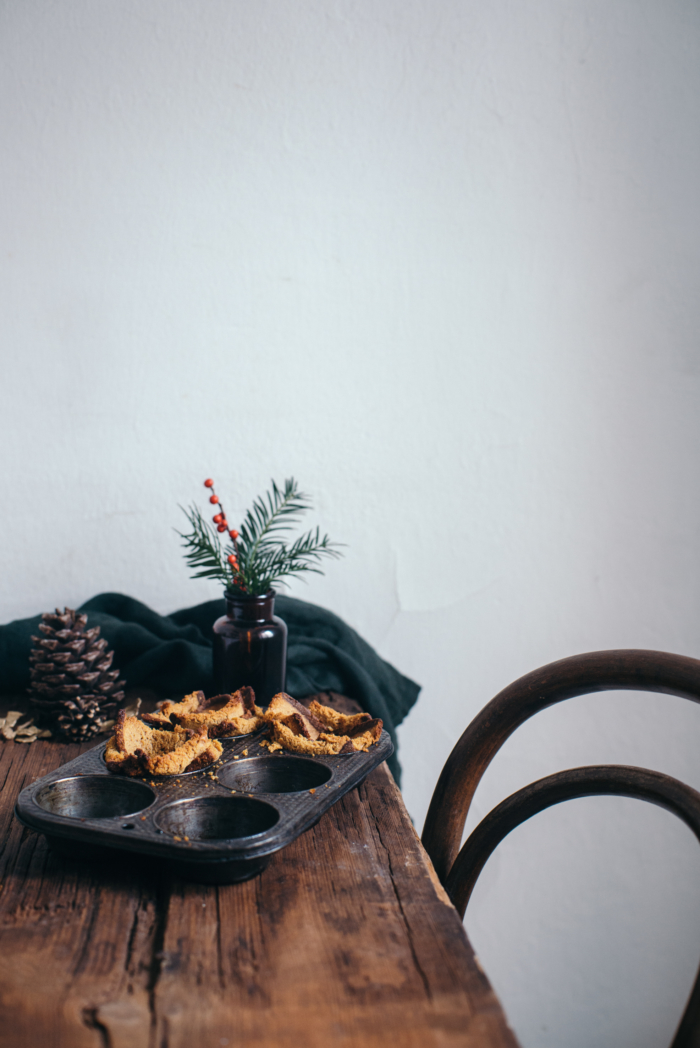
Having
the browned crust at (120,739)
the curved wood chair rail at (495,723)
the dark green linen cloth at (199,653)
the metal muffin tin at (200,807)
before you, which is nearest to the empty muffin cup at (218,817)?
the metal muffin tin at (200,807)

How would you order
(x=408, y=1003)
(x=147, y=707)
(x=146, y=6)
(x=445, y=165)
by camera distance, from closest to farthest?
1. (x=408, y=1003)
2. (x=147, y=707)
3. (x=146, y=6)
4. (x=445, y=165)

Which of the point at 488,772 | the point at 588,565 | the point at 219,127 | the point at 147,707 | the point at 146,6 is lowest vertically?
the point at 488,772

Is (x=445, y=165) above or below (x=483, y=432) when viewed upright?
above

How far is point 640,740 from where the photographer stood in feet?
4.62

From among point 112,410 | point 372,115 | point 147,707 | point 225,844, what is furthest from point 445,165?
point 225,844

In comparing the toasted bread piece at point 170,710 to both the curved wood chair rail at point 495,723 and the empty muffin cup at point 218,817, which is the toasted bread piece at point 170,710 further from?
the curved wood chair rail at point 495,723

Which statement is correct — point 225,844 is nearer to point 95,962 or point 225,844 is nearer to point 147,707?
point 95,962

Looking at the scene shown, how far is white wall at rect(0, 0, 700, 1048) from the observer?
1.18 meters

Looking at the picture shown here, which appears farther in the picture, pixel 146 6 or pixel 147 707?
pixel 146 6

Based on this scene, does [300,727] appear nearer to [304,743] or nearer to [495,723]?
[304,743]

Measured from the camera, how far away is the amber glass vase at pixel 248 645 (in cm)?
89

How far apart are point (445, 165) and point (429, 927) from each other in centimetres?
125

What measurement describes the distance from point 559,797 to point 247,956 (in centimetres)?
37

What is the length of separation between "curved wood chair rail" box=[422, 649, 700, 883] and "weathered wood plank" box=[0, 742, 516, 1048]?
0.14 meters
